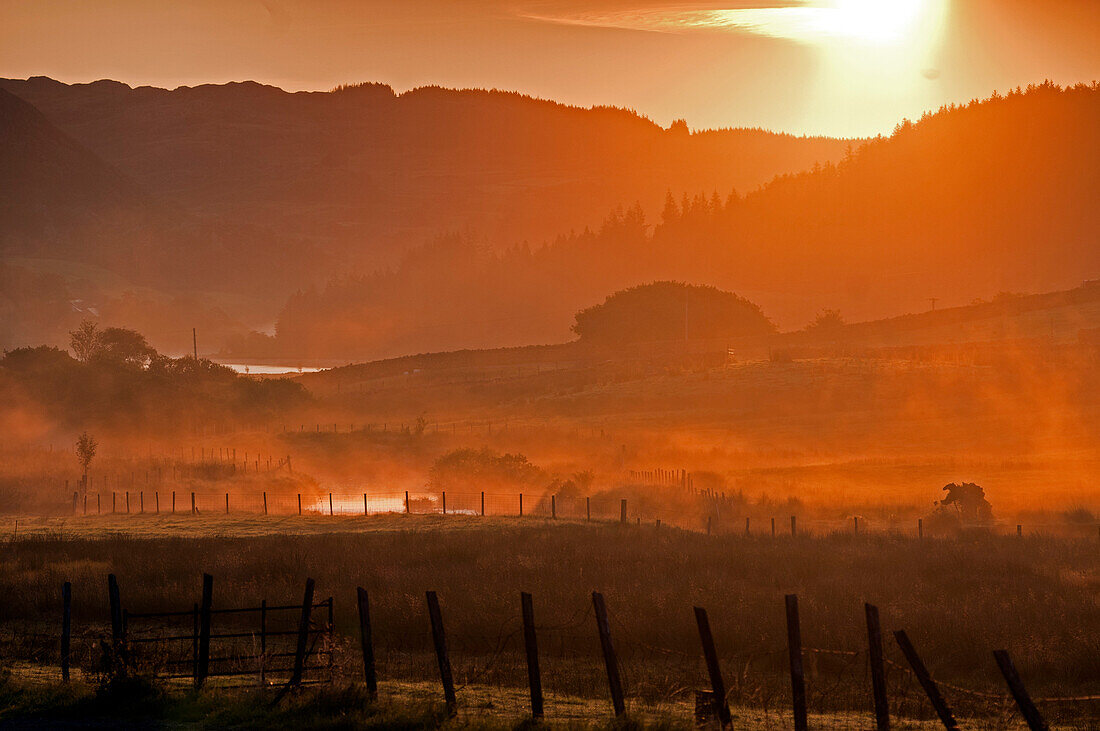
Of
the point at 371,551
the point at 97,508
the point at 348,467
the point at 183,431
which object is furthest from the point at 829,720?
the point at 183,431

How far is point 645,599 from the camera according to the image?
32.7 m

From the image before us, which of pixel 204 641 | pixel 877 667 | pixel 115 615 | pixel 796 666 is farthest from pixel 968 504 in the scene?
pixel 115 615

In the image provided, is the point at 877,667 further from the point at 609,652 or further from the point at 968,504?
the point at 968,504

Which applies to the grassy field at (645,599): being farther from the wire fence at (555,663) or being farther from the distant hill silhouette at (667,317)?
the distant hill silhouette at (667,317)

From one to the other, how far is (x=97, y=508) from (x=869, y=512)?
38.6 meters

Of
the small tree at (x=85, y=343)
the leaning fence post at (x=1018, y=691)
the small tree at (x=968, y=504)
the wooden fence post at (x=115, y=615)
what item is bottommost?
the leaning fence post at (x=1018, y=691)

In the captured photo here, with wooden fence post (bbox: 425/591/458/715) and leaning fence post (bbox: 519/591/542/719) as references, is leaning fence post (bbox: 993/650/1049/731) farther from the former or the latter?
wooden fence post (bbox: 425/591/458/715)

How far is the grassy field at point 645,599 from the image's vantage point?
82.7 ft

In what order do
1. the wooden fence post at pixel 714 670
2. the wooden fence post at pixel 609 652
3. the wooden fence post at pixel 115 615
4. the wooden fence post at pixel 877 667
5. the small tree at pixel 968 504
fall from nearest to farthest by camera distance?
1. the wooden fence post at pixel 877 667
2. the wooden fence post at pixel 714 670
3. the wooden fence post at pixel 609 652
4. the wooden fence post at pixel 115 615
5. the small tree at pixel 968 504

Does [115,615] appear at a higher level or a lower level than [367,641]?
higher

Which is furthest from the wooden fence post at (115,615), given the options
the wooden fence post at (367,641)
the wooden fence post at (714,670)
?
the wooden fence post at (714,670)

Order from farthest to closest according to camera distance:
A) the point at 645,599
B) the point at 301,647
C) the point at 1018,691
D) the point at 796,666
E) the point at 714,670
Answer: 1. the point at 645,599
2. the point at 301,647
3. the point at 714,670
4. the point at 796,666
5. the point at 1018,691

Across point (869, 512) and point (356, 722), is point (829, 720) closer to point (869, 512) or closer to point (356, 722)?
point (356, 722)

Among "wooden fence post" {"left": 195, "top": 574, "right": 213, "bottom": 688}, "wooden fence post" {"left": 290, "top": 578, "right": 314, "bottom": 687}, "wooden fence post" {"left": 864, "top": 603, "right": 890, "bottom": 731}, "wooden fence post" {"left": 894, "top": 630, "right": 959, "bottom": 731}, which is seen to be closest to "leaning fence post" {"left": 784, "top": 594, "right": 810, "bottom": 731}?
"wooden fence post" {"left": 864, "top": 603, "right": 890, "bottom": 731}
